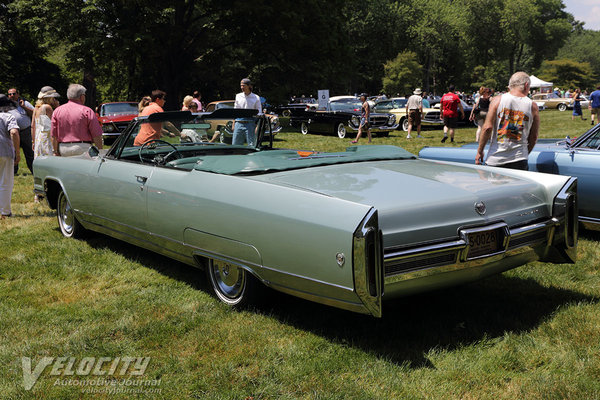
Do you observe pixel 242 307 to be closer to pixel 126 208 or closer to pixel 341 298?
pixel 341 298

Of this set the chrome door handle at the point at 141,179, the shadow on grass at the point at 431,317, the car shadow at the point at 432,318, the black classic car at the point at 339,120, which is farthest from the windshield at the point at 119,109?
the car shadow at the point at 432,318

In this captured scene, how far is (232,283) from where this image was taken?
161 inches

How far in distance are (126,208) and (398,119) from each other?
17.5 metres

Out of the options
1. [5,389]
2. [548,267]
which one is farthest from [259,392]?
[548,267]

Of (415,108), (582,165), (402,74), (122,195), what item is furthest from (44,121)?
(402,74)

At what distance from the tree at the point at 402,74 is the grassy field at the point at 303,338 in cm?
5515

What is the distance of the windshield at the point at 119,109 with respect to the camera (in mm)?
18938

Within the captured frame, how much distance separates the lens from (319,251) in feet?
10.4

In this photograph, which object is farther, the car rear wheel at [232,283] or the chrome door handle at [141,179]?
the chrome door handle at [141,179]

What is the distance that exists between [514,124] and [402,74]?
5405 cm

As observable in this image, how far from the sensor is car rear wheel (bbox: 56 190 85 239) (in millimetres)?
6113

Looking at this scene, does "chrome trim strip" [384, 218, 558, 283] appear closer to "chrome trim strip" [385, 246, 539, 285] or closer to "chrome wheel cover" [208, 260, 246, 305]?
"chrome trim strip" [385, 246, 539, 285]

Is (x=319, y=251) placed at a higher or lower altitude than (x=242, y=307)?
higher

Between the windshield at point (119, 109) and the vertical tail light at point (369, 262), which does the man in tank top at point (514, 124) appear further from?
the windshield at point (119, 109)
